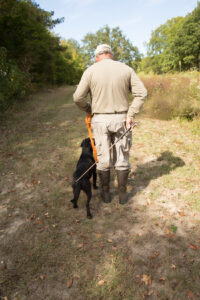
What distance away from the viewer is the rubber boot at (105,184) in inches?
130

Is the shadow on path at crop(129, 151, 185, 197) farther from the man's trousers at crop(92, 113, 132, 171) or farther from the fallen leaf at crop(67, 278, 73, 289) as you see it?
the fallen leaf at crop(67, 278, 73, 289)

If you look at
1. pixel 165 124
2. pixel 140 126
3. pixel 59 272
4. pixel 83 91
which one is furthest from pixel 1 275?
pixel 165 124

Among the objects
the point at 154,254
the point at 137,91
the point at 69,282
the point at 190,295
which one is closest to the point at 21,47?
the point at 137,91

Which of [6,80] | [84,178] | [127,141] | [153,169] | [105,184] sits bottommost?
[153,169]

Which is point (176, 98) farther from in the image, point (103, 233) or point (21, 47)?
point (21, 47)

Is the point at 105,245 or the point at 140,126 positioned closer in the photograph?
the point at 105,245

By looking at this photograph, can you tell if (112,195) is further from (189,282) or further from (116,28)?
(116,28)

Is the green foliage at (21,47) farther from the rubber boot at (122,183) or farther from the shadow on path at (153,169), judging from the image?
the rubber boot at (122,183)

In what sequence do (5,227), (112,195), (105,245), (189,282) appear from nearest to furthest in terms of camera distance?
(189,282)
(105,245)
(5,227)
(112,195)

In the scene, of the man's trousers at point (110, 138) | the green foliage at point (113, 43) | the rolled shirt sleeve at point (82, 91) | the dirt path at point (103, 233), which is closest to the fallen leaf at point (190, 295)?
the dirt path at point (103, 233)

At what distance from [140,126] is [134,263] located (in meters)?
5.92

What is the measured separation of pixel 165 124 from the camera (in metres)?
7.75

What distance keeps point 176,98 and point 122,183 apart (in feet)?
19.1

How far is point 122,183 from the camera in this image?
11.0 ft
